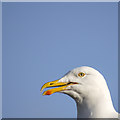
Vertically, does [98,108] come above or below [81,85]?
below

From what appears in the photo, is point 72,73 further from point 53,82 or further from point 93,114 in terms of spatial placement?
point 93,114

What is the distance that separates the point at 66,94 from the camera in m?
3.14

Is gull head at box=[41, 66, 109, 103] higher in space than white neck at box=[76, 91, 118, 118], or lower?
higher

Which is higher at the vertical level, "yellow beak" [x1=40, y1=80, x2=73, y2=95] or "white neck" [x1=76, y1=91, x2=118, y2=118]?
"yellow beak" [x1=40, y1=80, x2=73, y2=95]

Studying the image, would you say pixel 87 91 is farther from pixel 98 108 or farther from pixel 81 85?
pixel 98 108

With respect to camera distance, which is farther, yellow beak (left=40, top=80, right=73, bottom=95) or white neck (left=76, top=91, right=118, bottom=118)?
yellow beak (left=40, top=80, right=73, bottom=95)

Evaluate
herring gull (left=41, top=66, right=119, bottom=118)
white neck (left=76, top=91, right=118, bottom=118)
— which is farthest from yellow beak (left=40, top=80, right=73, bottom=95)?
white neck (left=76, top=91, right=118, bottom=118)

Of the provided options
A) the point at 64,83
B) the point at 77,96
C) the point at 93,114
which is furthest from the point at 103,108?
the point at 64,83

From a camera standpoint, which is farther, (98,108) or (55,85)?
(55,85)

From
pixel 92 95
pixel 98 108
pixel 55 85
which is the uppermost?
pixel 55 85

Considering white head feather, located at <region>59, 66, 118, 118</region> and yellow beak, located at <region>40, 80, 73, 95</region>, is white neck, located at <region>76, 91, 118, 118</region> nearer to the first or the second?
white head feather, located at <region>59, 66, 118, 118</region>

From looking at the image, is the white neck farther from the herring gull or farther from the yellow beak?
the yellow beak

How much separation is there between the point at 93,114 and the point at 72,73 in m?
0.61

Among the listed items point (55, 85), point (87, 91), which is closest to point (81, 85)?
point (87, 91)
